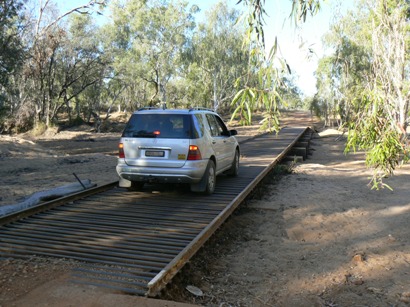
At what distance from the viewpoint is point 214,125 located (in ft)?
30.7

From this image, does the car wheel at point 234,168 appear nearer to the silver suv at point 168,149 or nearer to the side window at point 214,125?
the side window at point 214,125

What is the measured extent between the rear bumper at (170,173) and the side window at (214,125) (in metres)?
1.34

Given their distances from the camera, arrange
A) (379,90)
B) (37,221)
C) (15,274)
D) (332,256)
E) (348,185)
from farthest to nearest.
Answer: (348,185)
(37,221)
(332,256)
(379,90)
(15,274)

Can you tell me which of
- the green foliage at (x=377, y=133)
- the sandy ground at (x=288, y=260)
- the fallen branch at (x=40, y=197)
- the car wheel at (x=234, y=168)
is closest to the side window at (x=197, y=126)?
the sandy ground at (x=288, y=260)

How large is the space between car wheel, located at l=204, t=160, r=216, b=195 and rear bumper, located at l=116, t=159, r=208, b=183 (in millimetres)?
207

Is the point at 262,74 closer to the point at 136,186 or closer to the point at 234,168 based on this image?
the point at 136,186

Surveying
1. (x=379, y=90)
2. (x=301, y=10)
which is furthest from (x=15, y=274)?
(x=379, y=90)

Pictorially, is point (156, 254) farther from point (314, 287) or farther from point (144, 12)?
point (144, 12)

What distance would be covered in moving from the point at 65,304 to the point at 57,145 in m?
25.0

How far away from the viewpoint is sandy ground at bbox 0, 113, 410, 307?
4.33 m

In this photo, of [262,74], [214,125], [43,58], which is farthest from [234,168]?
[43,58]

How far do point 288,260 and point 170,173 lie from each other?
9.40 ft

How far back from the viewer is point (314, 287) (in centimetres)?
505

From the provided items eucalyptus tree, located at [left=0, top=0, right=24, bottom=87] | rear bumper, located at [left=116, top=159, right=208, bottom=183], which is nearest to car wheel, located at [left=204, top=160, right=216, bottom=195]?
rear bumper, located at [left=116, top=159, right=208, bottom=183]
